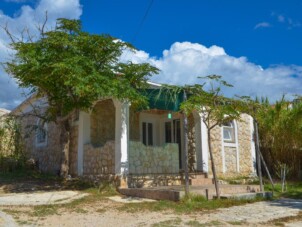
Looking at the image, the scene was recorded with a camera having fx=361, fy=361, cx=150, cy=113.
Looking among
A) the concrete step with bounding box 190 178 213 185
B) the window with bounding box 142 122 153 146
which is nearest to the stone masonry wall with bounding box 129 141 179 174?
the concrete step with bounding box 190 178 213 185

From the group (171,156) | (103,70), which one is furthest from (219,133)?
(103,70)

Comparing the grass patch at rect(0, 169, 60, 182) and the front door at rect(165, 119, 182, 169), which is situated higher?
the front door at rect(165, 119, 182, 169)

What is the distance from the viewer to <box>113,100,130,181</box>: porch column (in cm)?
1232

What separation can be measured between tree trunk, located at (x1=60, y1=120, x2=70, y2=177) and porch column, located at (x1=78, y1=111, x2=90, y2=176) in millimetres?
487

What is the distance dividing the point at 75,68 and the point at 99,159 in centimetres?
384

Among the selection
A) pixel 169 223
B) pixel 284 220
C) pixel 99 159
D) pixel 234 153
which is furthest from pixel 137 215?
pixel 234 153

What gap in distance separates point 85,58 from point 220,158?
754 cm

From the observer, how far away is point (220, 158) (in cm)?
1578

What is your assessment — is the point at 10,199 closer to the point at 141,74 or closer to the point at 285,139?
the point at 141,74

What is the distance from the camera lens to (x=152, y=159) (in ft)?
43.8

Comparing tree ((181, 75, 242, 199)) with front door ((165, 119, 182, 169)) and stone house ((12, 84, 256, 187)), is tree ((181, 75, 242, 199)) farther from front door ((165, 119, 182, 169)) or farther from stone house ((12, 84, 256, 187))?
front door ((165, 119, 182, 169))

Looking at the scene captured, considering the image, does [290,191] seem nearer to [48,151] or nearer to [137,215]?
[137,215]

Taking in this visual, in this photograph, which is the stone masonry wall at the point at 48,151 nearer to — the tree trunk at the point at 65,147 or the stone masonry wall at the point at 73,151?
the stone masonry wall at the point at 73,151

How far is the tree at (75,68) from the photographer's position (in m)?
11.3
